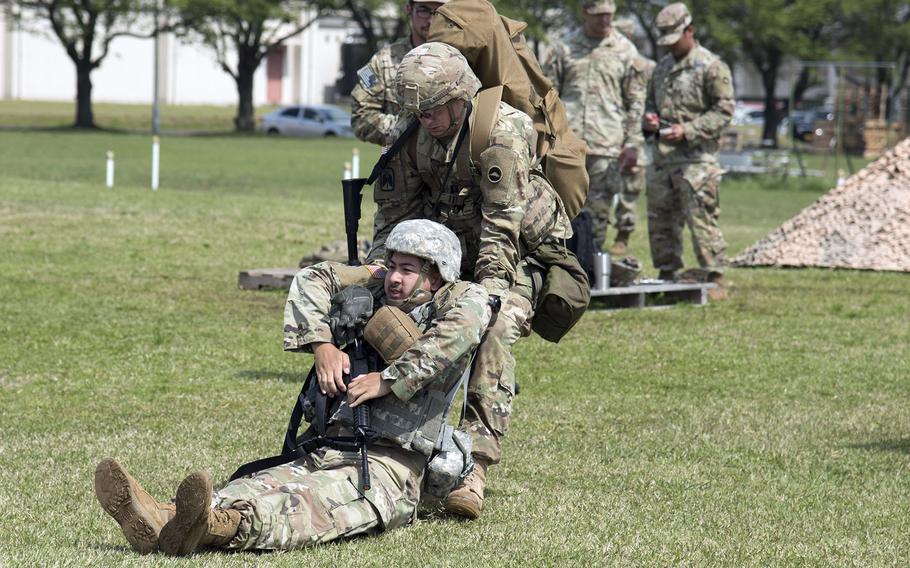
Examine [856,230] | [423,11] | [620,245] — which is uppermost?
[423,11]

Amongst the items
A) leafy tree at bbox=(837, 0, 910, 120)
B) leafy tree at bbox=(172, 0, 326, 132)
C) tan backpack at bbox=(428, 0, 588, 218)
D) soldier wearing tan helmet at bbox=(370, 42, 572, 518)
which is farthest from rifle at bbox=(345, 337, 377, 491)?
leafy tree at bbox=(837, 0, 910, 120)

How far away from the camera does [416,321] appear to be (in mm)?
5492

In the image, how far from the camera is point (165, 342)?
9.95m

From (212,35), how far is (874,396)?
5388 centimetres

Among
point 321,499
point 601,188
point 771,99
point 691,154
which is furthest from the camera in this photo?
point 771,99

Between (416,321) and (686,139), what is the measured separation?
7.01 metres

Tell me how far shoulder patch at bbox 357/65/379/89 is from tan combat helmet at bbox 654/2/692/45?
3.35 metres

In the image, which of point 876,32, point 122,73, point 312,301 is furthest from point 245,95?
point 312,301

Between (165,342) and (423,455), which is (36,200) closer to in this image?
(165,342)

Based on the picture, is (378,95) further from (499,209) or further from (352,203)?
(499,209)

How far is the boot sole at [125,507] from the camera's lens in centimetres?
461

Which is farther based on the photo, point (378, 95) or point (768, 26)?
point (768, 26)

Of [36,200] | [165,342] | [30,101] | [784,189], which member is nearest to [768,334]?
[165,342]

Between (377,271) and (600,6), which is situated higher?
(600,6)
